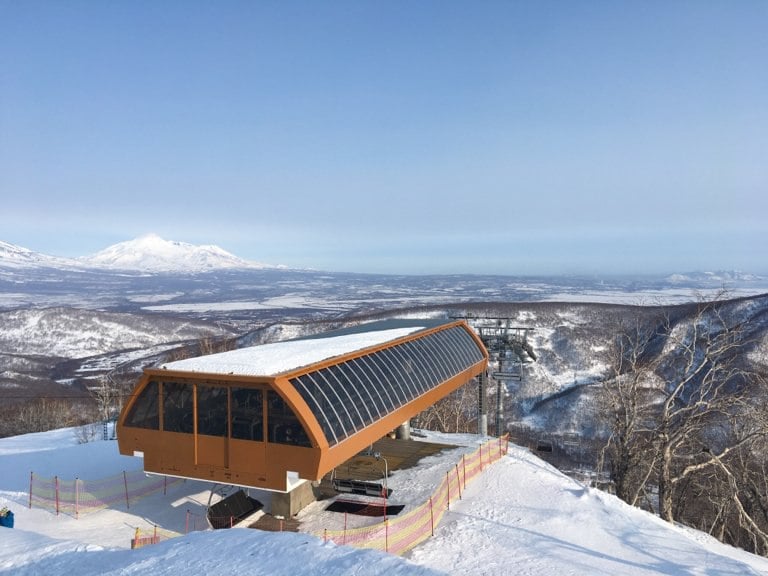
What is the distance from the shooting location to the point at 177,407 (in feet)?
48.9

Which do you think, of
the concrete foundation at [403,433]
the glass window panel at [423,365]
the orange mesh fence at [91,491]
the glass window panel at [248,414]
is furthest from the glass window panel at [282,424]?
the concrete foundation at [403,433]

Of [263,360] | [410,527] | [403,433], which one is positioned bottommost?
[403,433]

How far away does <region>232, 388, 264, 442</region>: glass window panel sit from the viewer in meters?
14.0

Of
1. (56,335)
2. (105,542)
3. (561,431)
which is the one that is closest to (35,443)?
(105,542)

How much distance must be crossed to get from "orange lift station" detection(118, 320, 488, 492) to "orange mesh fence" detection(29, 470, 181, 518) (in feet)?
9.15

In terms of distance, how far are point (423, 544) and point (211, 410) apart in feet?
23.5

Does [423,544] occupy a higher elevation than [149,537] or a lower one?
lower

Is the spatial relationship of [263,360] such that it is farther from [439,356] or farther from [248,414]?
[439,356]

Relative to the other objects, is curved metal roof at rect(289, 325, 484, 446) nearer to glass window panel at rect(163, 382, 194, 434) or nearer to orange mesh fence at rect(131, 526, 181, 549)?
glass window panel at rect(163, 382, 194, 434)

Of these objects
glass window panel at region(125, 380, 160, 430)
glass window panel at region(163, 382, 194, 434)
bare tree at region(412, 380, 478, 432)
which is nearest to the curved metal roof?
glass window panel at region(163, 382, 194, 434)

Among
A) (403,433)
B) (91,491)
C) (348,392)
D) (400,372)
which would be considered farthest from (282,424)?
(403,433)

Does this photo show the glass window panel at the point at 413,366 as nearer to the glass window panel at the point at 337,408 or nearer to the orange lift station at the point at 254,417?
the orange lift station at the point at 254,417

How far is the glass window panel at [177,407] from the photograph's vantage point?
14.8 m

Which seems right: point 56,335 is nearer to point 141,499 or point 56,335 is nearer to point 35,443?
point 35,443
